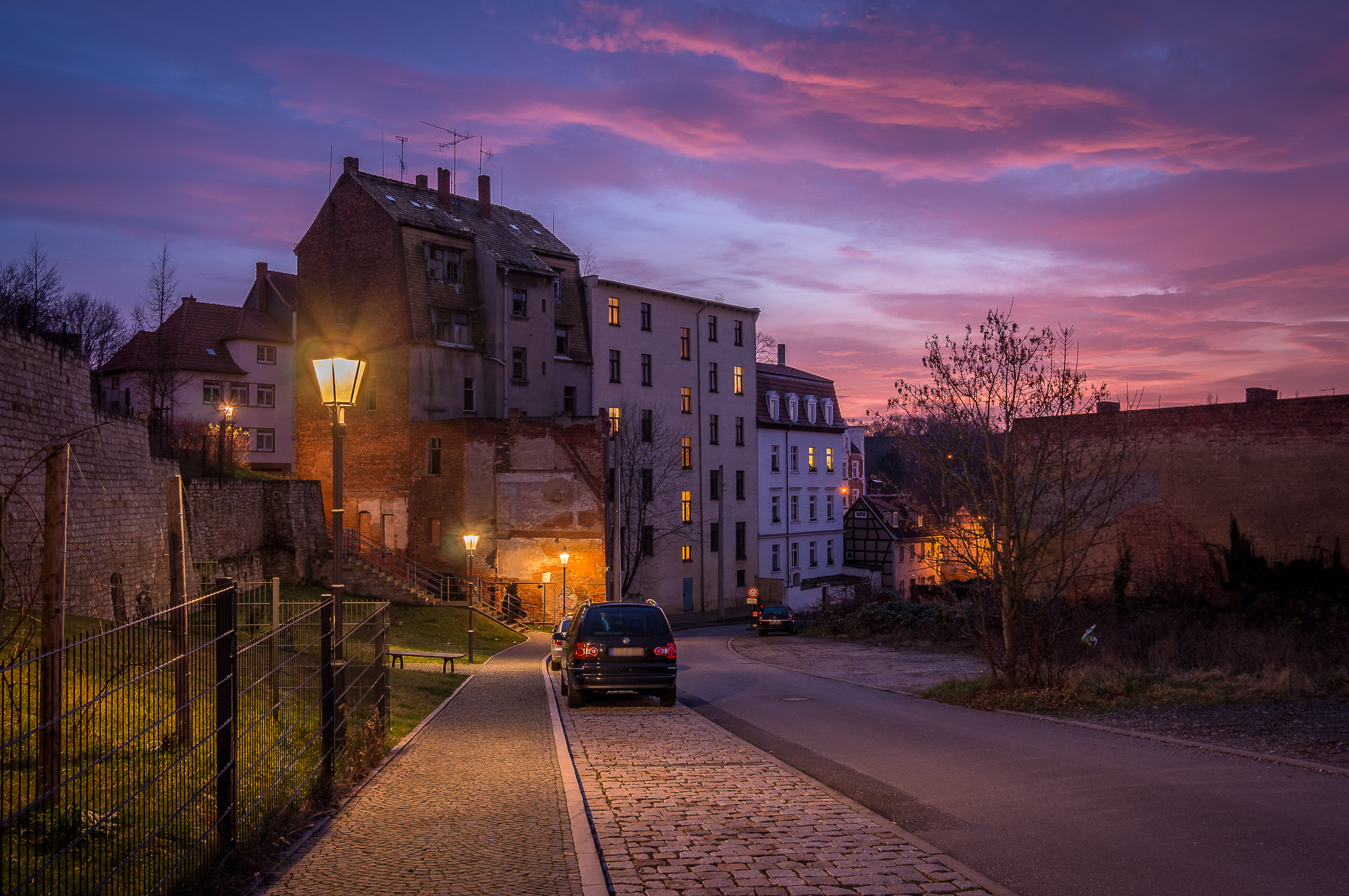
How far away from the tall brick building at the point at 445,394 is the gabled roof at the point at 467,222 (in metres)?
0.14

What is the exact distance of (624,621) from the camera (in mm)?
15719

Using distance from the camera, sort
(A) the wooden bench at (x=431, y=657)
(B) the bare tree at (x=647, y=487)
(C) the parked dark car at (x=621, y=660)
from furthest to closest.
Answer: (B) the bare tree at (x=647, y=487) → (A) the wooden bench at (x=431, y=657) → (C) the parked dark car at (x=621, y=660)

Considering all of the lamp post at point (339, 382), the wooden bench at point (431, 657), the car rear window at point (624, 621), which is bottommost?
the wooden bench at point (431, 657)

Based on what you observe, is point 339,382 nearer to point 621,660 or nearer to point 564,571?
point 621,660

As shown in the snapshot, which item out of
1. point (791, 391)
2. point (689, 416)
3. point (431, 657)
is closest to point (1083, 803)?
point (431, 657)

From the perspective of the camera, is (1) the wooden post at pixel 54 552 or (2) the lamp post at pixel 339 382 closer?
(1) the wooden post at pixel 54 552

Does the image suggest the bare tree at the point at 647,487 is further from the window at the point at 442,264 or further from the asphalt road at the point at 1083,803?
the asphalt road at the point at 1083,803

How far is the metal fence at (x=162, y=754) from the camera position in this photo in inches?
192

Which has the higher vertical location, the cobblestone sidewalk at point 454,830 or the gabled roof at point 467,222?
the gabled roof at point 467,222

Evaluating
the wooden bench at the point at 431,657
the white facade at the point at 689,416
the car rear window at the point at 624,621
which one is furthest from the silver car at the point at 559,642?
the white facade at the point at 689,416

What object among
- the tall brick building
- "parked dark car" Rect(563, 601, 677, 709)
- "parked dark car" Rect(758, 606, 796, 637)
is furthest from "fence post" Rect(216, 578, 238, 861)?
the tall brick building

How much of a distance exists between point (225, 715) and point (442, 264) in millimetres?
45585

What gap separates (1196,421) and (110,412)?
3227cm

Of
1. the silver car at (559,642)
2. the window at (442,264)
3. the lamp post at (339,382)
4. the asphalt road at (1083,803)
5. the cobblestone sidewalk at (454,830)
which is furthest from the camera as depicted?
the window at (442,264)
